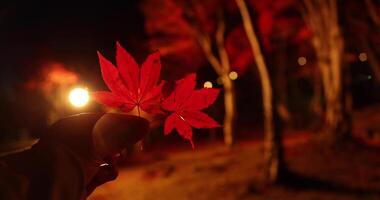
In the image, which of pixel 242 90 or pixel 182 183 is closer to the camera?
pixel 182 183

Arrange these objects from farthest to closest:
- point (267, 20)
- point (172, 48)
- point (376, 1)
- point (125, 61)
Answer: point (172, 48)
point (267, 20)
point (376, 1)
point (125, 61)

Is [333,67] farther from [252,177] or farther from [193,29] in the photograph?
[193,29]

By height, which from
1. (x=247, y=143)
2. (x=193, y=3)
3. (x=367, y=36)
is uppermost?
(x=193, y=3)

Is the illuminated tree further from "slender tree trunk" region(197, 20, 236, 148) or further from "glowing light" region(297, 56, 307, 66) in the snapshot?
"glowing light" region(297, 56, 307, 66)

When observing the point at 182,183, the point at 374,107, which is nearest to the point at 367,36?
the point at 374,107

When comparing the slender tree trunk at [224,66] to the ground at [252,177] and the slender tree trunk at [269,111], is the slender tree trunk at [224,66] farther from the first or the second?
the slender tree trunk at [269,111]

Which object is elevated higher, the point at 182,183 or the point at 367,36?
the point at 367,36

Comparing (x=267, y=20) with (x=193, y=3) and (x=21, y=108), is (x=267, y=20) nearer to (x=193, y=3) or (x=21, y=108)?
(x=193, y=3)

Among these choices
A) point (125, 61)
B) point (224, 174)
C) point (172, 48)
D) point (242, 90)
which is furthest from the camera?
point (242, 90)

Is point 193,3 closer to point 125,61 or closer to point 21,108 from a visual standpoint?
point 21,108
